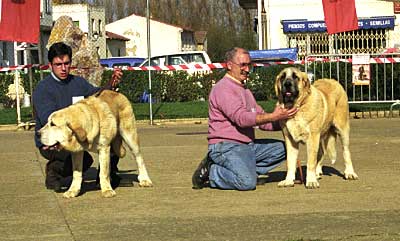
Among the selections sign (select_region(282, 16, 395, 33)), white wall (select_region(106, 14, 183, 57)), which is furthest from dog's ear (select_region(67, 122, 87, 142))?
white wall (select_region(106, 14, 183, 57))

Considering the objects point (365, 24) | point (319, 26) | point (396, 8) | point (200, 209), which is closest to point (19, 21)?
point (200, 209)

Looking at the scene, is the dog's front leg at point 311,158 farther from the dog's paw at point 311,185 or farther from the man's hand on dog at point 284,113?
the man's hand on dog at point 284,113

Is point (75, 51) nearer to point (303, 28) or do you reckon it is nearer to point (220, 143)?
point (220, 143)

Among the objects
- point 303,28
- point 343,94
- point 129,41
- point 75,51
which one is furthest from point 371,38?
point 129,41

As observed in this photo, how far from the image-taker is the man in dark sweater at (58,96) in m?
8.88

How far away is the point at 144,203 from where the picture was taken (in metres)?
8.09

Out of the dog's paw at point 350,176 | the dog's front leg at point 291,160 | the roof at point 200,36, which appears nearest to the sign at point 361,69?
the dog's paw at point 350,176

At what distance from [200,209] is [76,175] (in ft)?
5.17

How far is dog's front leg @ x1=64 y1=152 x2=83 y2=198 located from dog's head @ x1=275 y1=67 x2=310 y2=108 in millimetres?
2146

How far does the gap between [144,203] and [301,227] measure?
1887mm

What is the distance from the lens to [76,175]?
8609mm

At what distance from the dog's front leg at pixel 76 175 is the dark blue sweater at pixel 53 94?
436mm

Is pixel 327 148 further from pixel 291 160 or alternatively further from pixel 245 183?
pixel 245 183

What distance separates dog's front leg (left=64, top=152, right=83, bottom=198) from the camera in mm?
8562
